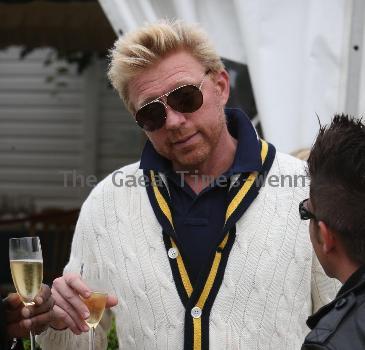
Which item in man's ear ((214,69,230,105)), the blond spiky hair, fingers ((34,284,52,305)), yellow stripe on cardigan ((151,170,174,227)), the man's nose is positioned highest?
the blond spiky hair

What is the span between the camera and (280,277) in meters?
2.64

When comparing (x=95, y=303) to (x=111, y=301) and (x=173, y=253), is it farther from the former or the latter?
(x=173, y=253)

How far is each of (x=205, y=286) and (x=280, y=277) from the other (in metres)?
0.23

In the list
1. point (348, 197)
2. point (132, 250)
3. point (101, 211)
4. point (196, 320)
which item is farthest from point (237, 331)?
point (348, 197)

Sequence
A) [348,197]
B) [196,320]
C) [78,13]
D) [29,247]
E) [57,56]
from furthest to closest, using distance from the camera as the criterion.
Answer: [57,56]
[78,13]
[196,320]
[29,247]
[348,197]

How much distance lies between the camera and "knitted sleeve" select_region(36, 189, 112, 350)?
2801 mm

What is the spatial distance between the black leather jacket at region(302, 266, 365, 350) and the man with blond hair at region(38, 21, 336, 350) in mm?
792

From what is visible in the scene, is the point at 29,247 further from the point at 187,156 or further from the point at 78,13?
the point at 78,13

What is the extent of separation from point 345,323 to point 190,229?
102cm

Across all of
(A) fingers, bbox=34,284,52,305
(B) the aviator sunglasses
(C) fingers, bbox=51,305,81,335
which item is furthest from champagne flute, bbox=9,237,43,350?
(B) the aviator sunglasses

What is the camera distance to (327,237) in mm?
1884

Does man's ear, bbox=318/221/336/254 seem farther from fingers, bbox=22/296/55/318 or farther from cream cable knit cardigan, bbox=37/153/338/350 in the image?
fingers, bbox=22/296/55/318

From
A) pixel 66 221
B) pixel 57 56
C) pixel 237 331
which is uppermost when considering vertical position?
pixel 57 56

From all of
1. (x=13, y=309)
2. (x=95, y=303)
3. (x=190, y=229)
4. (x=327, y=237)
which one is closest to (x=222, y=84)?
(x=190, y=229)
